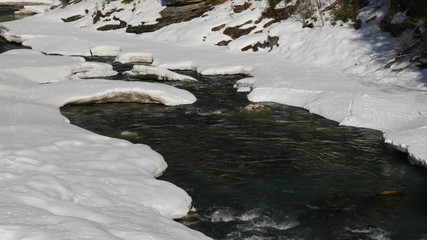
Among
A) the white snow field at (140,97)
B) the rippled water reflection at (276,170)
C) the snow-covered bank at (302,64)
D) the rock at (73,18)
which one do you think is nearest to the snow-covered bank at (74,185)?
the white snow field at (140,97)

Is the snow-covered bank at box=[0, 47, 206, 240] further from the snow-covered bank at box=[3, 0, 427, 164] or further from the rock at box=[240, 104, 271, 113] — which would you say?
the snow-covered bank at box=[3, 0, 427, 164]

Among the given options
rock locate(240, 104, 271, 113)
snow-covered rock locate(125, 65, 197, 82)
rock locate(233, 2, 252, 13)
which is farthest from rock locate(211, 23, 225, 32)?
rock locate(240, 104, 271, 113)

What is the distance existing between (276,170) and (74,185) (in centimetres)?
415

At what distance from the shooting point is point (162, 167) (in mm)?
9883

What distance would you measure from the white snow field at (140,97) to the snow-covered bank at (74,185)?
0.06ft

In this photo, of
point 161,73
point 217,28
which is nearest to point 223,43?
point 217,28

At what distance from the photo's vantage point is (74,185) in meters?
7.68

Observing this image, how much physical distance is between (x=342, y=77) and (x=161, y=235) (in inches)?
506

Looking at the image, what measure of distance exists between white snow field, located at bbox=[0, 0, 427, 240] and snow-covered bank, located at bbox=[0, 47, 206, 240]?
0.02 metres

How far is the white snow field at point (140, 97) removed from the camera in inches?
259

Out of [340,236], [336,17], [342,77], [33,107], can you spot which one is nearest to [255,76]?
[342,77]

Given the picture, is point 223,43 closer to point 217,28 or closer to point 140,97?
point 217,28

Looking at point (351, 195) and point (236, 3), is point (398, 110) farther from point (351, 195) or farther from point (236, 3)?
point (236, 3)

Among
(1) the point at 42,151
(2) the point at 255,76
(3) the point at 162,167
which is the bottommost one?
(2) the point at 255,76
